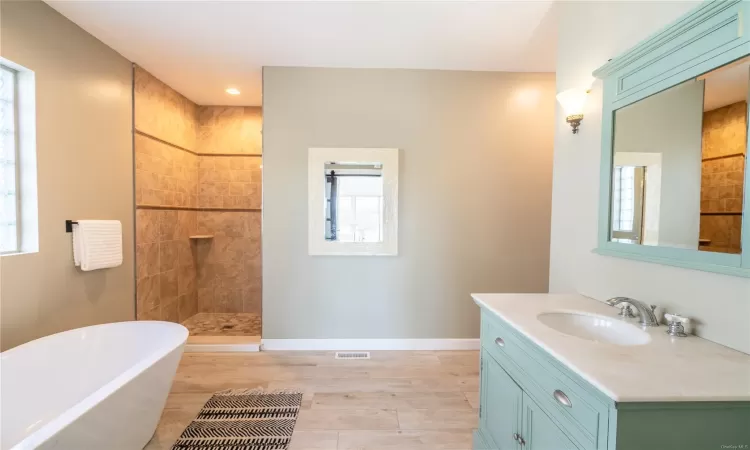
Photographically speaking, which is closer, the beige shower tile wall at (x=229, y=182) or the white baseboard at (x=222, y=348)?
the white baseboard at (x=222, y=348)

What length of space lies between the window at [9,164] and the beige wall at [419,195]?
1580 millimetres

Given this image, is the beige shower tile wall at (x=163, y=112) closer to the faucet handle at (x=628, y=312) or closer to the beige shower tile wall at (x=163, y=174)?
the beige shower tile wall at (x=163, y=174)

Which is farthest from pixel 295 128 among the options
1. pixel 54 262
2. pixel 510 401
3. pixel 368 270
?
pixel 510 401

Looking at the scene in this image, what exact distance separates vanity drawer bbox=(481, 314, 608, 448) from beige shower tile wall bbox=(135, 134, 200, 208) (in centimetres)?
332

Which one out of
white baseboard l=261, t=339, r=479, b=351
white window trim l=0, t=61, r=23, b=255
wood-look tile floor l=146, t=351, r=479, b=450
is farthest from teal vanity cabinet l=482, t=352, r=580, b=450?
white window trim l=0, t=61, r=23, b=255

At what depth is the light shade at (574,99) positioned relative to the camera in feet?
5.72

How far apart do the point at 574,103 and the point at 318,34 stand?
187cm

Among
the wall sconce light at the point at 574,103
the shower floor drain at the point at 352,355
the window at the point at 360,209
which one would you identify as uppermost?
the wall sconce light at the point at 574,103

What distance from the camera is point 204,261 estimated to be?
4043 millimetres

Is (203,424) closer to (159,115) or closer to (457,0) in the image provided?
(159,115)

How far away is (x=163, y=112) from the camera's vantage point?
329cm

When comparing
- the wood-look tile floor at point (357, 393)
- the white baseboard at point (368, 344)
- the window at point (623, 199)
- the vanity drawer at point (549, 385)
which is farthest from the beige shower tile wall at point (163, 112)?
the window at point (623, 199)

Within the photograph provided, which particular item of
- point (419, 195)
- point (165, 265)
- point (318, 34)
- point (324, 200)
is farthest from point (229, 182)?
point (419, 195)

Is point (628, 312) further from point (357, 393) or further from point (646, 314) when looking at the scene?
point (357, 393)
